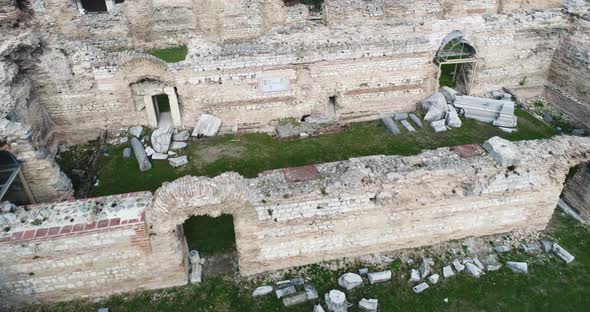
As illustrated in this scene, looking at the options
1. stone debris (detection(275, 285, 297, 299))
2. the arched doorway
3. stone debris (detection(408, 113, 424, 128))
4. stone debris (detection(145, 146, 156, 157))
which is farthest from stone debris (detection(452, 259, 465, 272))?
stone debris (detection(145, 146, 156, 157))

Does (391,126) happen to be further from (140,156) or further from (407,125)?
(140,156)

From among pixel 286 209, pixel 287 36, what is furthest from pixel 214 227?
pixel 287 36

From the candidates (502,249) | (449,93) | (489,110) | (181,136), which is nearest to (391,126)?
(449,93)

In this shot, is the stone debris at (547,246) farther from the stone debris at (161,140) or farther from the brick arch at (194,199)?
the stone debris at (161,140)

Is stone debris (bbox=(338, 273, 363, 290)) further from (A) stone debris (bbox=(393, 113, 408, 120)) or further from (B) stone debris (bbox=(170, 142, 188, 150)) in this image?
(A) stone debris (bbox=(393, 113, 408, 120))

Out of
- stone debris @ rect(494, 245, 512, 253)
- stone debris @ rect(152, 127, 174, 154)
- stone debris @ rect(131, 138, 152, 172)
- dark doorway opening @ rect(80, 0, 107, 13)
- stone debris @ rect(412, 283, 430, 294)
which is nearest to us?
stone debris @ rect(412, 283, 430, 294)
